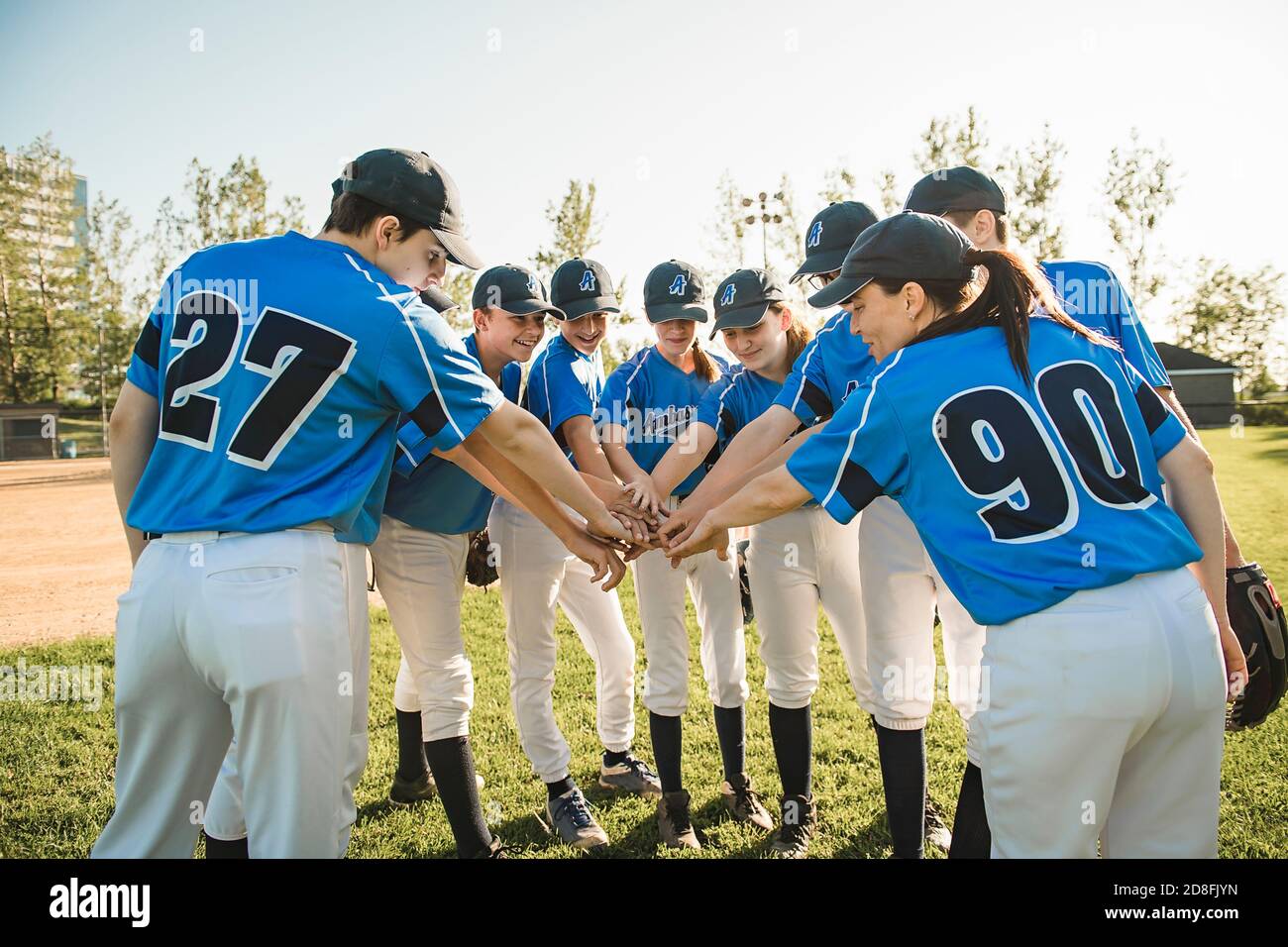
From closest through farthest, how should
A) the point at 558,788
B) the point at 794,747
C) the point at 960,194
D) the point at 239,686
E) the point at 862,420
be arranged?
the point at 239,686, the point at 862,420, the point at 960,194, the point at 794,747, the point at 558,788

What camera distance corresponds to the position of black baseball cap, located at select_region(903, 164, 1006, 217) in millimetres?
3334

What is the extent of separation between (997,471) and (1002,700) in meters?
0.55

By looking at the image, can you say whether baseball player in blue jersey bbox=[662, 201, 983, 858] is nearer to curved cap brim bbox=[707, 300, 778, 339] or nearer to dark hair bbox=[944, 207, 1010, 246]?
curved cap brim bbox=[707, 300, 778, 339]

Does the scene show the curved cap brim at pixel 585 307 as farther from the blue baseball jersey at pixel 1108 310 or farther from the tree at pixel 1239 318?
the tree at pixel 1239 318

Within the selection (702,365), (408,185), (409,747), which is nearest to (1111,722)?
(408,185)

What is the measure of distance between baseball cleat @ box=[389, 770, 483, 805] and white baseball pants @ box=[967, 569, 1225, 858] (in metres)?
3.08

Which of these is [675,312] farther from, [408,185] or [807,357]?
[408,185]

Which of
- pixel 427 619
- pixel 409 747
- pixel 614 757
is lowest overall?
pixel 614 757

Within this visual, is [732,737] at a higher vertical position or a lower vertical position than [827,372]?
lower

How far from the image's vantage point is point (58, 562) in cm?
1202

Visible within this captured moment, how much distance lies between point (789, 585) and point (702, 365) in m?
1.37

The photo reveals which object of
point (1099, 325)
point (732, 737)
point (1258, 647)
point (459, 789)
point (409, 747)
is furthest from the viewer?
point (409, 747)

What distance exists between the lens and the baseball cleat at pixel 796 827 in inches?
153
